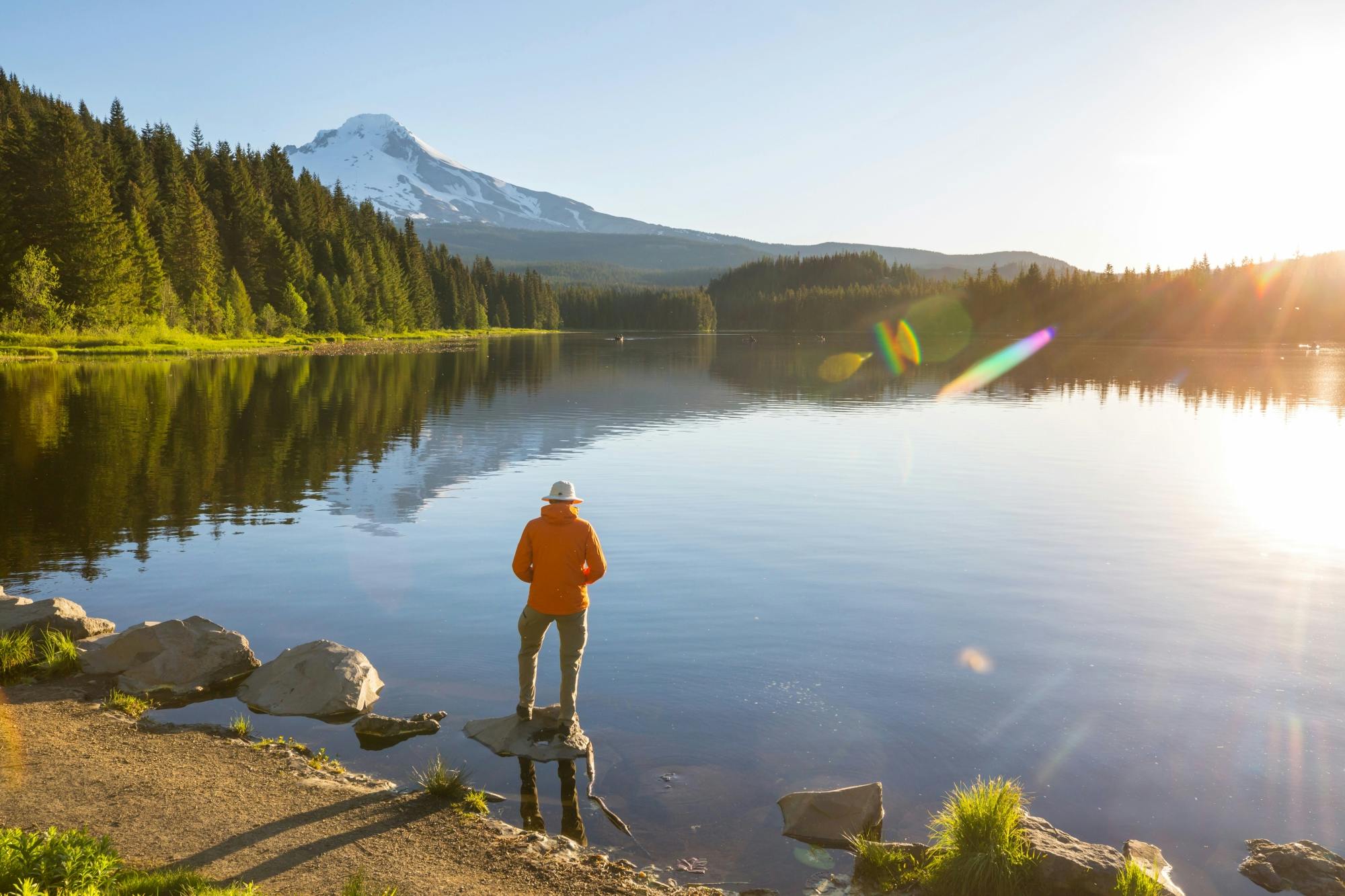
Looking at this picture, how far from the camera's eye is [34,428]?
37188 millimetres

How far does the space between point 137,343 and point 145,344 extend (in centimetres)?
80

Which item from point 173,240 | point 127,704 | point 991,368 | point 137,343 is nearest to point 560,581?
point 127,704

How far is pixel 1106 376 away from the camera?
81625 mm

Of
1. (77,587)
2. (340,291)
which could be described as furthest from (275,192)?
(77,587)

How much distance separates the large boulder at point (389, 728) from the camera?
38.3 feet

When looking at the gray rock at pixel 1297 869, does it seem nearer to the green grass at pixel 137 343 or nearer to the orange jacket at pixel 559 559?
the orange jacket at pixel 559 559

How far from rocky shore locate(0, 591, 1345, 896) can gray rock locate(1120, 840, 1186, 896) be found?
2 cm

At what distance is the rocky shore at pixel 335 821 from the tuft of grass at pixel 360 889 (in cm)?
17

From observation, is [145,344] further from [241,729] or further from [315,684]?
[241,729]

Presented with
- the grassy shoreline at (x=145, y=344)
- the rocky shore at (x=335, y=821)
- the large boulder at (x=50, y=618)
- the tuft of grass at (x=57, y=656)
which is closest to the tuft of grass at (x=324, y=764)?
the rocky shore at (x=335, y=821)

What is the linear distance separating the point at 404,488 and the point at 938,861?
23140 millimetres

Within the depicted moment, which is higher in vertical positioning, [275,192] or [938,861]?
[275,192]

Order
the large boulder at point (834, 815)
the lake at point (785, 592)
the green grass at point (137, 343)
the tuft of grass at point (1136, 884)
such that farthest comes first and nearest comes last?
the green grass at point (137, 343), the lake at point (785, 592), the large boulder at point (834, 815), the tuft of grass at point (1136, 884)

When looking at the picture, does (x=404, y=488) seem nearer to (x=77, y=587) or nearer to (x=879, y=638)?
(x=77, y=587)
